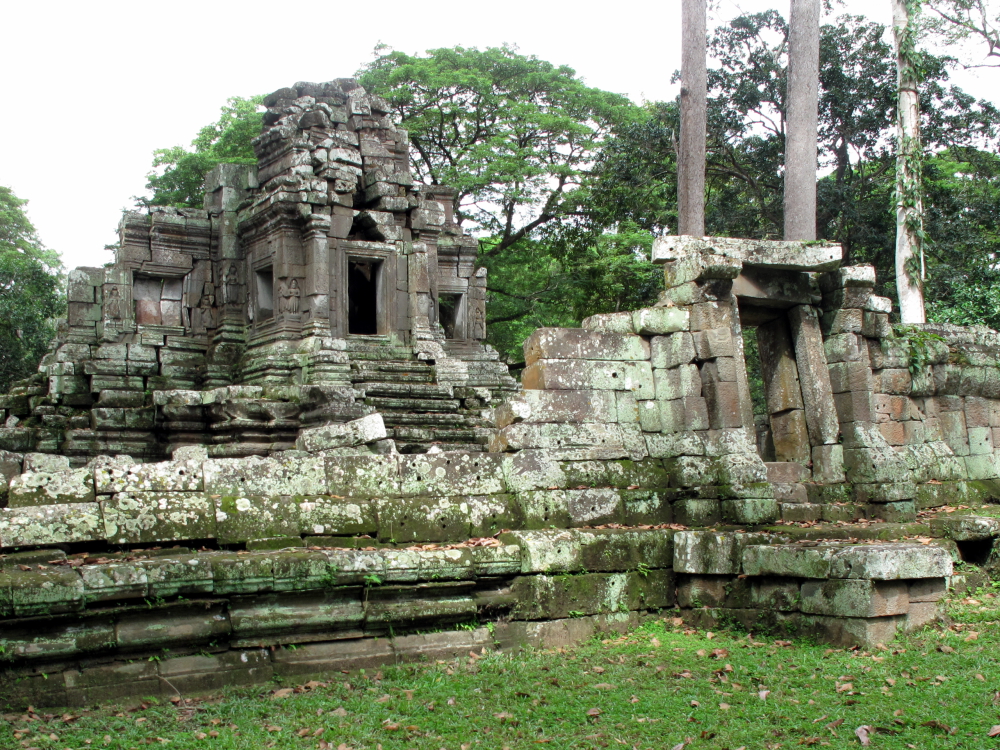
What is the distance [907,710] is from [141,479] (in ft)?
16.1

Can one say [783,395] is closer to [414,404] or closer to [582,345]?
[582,345]

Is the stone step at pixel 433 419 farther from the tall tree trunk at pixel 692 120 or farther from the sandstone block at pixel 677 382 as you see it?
the sandstone block at pixel 677 382

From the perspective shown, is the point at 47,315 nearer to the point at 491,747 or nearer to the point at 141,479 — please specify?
the point at 141,479

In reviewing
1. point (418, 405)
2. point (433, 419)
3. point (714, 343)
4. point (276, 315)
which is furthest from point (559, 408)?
point (276, 315)

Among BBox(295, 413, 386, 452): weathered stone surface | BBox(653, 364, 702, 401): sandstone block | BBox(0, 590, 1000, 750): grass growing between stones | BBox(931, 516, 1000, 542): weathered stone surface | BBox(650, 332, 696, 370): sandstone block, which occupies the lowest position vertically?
BBox(0, 590, 1000, 750): grass growing between stones

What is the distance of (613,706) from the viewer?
19.0 ft

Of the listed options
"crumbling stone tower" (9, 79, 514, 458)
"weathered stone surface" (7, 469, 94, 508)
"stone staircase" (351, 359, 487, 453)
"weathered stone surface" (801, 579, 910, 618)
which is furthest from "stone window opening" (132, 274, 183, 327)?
"weathered stone surface" (801, 579, 910, 618)

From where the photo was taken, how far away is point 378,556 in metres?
6.75

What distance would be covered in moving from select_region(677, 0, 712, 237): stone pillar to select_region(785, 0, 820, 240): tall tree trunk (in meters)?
1.57

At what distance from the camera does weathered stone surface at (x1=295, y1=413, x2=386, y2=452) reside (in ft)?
39.0

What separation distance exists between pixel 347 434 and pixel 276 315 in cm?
765

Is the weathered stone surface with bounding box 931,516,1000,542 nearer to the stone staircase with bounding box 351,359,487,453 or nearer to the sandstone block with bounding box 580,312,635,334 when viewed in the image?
the sandstone block with bounding box 580,312,635,334

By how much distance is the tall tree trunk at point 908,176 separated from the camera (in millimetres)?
19281

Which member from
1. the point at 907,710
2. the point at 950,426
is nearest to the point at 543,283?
the point at 950,426
